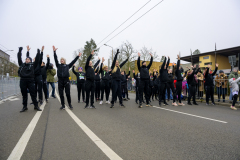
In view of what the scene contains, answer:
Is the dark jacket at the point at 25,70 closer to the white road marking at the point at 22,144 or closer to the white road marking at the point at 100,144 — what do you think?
the white road marking at the point at 22,144

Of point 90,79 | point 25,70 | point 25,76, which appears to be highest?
point 25,70

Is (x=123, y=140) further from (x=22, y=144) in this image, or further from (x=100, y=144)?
(x=22, y=144)

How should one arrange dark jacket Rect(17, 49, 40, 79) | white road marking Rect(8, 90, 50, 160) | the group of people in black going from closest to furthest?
1. white road marking Rect(8, 90, 50, 160)
2. dark jacket Rect(17, 49, 40, 79)
3. the group of people in black

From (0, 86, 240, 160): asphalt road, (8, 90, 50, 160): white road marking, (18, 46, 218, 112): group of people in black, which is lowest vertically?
(0, 86, 240, 160): asphalt road

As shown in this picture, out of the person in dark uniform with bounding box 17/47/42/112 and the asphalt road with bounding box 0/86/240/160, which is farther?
the person in dark uniform with bounding box 17/47/42/112

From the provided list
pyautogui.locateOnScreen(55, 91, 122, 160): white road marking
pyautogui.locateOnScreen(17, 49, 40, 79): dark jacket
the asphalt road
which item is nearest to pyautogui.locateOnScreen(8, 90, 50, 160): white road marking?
the asphalt road

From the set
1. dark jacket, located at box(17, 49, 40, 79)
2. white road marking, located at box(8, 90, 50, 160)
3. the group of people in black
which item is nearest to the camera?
white road marking, located at box(8, 90, 50, 160)

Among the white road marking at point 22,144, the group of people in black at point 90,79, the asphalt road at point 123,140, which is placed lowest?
the asphalt road at point 123,140

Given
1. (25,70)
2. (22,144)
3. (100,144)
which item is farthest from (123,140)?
(25,70)

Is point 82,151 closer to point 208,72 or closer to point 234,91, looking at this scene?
point 234,91

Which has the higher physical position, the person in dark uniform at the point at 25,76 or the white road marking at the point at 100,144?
the person in dark uniform at the point at 25,76

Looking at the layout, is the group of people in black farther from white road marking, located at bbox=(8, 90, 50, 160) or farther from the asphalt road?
white road marking, located at bbox=(8, 90, 50, 160)

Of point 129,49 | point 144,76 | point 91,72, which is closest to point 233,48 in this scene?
point 129,49

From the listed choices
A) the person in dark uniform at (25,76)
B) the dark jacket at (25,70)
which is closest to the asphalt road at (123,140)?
the person in dark uniform at (25,76)
